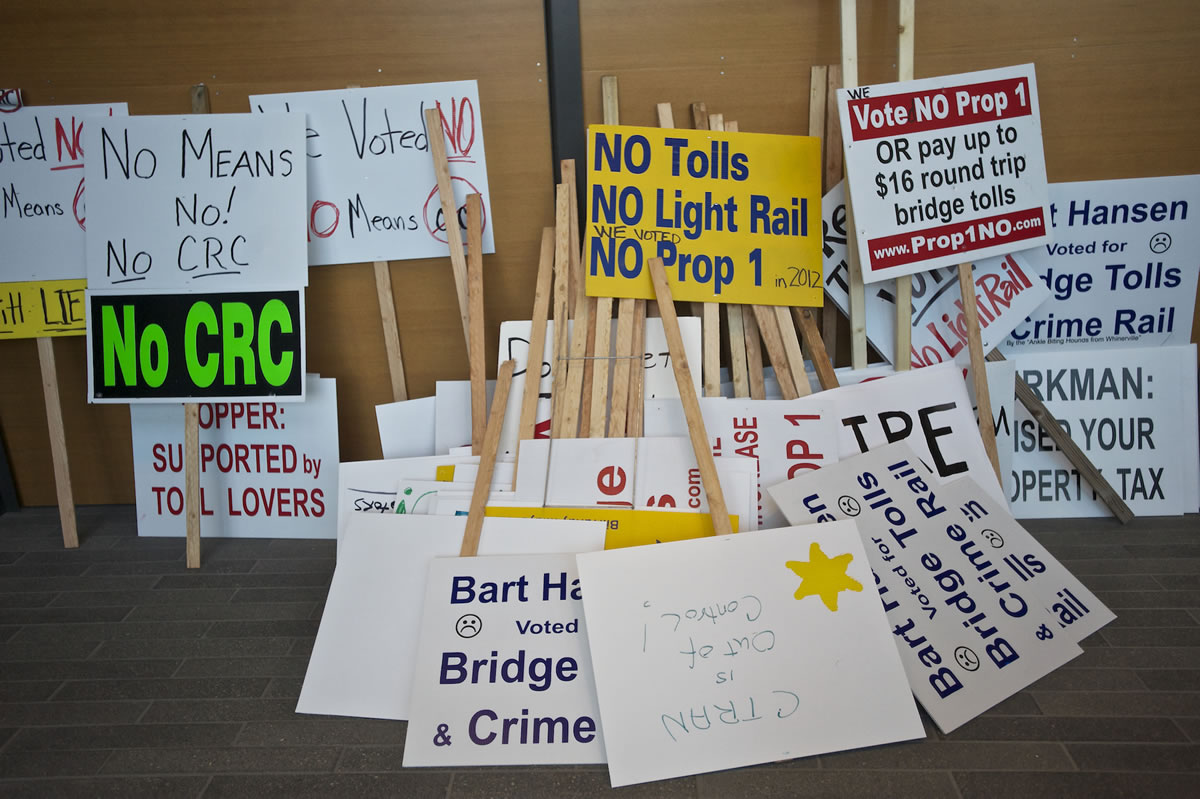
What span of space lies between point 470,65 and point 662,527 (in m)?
1.87

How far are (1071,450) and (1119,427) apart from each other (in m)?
0.24

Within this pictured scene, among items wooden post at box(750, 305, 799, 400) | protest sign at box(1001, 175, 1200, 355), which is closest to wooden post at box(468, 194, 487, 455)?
wooden post at box(750, 305, 799, 400)

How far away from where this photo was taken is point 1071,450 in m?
3.24

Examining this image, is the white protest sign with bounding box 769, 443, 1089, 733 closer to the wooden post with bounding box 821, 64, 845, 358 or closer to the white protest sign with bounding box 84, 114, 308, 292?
the wooden post with bounding box 821, 64, 845, 358

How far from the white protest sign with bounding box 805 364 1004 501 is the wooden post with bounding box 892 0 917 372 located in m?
0.14

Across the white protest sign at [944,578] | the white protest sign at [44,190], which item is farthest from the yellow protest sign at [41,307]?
the white protest sign at [944,578]

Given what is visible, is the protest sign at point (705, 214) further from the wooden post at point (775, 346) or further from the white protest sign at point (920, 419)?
the white protest sign at point (920, 419)

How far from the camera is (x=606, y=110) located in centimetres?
313

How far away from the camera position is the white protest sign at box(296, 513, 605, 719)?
2295 millimetres

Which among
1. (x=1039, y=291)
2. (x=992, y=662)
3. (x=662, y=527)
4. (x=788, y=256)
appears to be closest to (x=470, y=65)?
(x=788, y=256)

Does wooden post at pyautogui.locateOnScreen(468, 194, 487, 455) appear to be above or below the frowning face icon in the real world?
above

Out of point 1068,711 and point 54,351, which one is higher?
point 54,351

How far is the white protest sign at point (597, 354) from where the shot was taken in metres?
2.92

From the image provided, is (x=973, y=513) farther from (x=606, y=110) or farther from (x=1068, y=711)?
(x=606, y=110)
